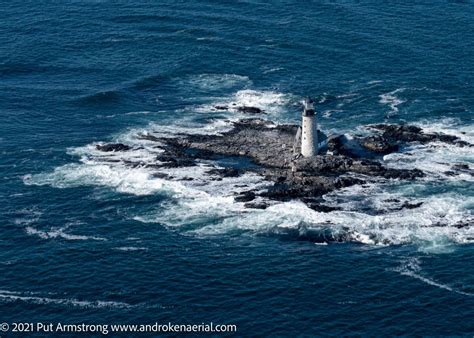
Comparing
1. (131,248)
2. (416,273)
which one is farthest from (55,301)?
(416,273)

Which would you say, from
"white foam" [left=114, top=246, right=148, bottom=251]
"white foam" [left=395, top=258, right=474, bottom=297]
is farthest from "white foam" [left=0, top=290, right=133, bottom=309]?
"white foam" [left=395, top=258, right=474, bottom=297]

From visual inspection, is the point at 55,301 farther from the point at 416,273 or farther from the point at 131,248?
the point at 416,273

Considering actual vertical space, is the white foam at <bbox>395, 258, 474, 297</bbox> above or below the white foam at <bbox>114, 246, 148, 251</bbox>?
below

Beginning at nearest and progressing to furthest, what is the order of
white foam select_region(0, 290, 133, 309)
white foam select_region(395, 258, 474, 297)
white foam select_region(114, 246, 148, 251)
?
white foam select_region(0, 290, 133, 309) < white foam select_region(395, 258, 474, 297) < white foam select_region(114, 246, 148, 251)

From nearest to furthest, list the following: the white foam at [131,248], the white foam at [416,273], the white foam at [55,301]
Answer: the white foam at [55,301], the white foam at [416,273], the white foam at [131,248]

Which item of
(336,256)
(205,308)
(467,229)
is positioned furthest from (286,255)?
(467,229)

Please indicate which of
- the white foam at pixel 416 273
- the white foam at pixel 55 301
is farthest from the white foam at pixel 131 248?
the white foam at pixel 416 273

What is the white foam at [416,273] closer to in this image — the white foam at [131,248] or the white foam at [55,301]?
the white foam at [131,248]

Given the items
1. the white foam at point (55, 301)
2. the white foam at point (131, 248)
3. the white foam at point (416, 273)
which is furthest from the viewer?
the white foam at point (131, 248)

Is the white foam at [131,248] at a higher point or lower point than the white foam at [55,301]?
higher

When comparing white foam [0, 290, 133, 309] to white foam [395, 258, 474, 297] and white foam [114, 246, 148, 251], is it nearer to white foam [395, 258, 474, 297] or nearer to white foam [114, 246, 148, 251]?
white foam [114, 246, 148, 251]

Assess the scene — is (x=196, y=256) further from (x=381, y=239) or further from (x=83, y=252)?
(x=381, y=239)
